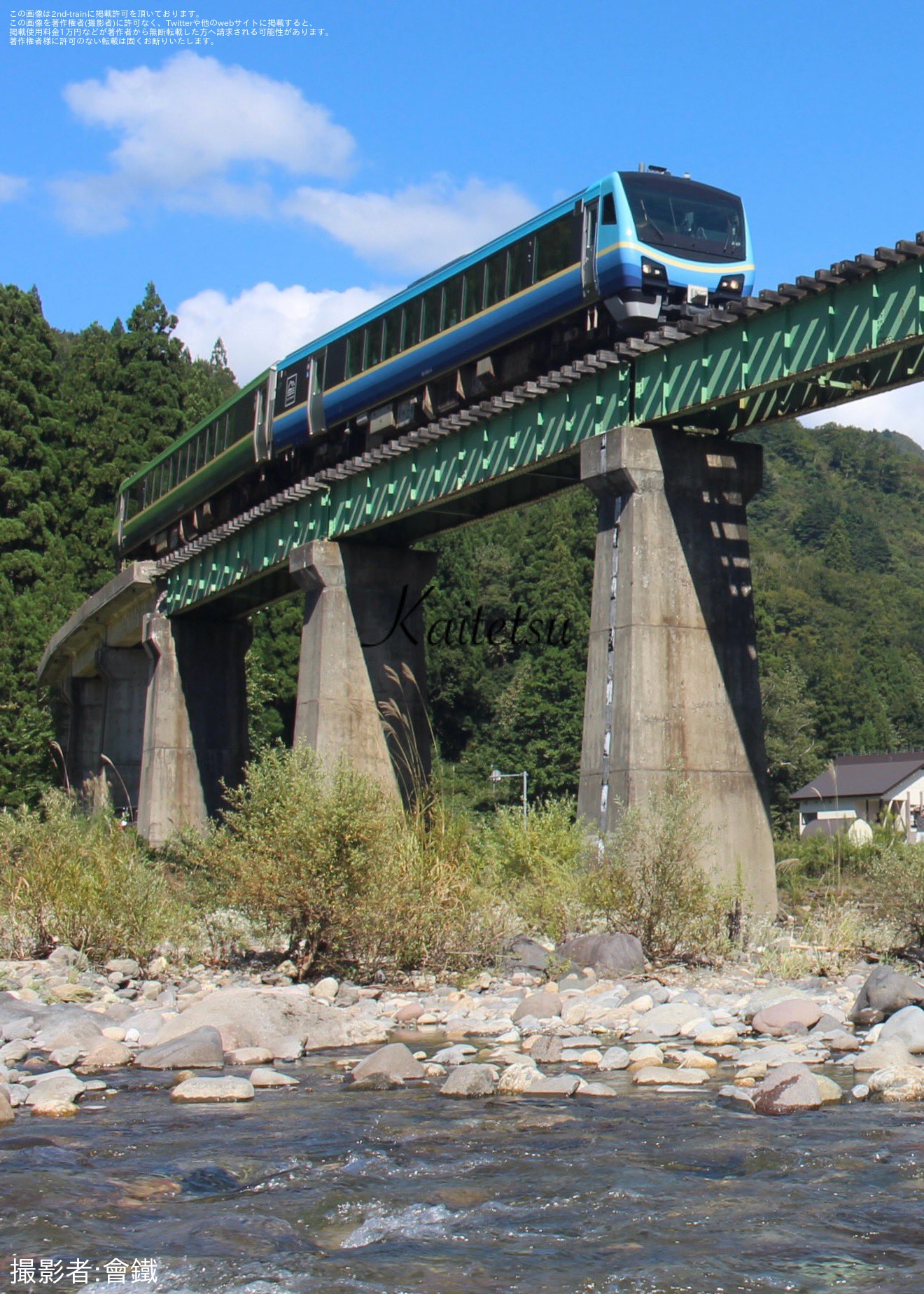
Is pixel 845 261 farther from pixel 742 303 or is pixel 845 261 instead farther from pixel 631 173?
pixel 631 173

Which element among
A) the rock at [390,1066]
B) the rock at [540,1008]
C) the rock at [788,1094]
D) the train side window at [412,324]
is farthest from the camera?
the train side window at [412,324]

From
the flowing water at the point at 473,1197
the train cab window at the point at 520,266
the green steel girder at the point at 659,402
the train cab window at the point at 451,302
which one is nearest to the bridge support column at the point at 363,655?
the green steel girder at the point at 659,402

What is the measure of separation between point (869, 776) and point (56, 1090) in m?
54.4

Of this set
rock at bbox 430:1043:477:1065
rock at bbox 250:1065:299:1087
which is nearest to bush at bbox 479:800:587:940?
rock at bbox 430:1043:477:1065

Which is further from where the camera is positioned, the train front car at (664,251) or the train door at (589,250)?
the train door at (589,250)

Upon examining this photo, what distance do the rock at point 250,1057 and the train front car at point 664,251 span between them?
12.1m

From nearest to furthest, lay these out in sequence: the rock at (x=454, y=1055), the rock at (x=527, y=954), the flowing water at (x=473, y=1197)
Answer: the flowing water at (x=473, y=1197) < the rock at (x=454, y=1055) < the rock at (x=527, y=954)

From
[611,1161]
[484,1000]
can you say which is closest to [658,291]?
[484,1000]

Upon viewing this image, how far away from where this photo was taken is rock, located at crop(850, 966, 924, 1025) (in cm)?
1106

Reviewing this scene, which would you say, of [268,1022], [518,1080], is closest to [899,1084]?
[518,1080]

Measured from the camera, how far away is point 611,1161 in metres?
7.21

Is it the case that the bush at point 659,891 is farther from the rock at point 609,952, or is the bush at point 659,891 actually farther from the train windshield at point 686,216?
the train windshield at point 686,216

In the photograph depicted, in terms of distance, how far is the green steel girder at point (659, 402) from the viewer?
50.7ft

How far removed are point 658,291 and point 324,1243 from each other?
1596 cm
